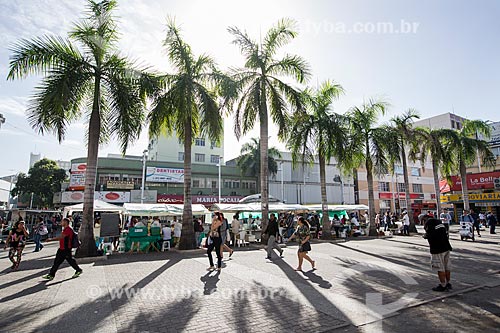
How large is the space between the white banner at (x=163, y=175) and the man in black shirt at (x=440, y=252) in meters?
37.1

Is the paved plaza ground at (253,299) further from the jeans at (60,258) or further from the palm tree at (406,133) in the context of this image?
the palm tree at (406,133)

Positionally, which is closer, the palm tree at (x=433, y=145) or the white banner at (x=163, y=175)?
the palm tree at (x=433, y=145)

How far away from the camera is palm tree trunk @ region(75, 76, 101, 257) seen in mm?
11613

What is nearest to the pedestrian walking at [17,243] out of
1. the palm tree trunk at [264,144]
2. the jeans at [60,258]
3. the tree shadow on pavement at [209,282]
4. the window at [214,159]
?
the jeans at [60,258]

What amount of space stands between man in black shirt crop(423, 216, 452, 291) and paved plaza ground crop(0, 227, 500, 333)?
29 centimetres

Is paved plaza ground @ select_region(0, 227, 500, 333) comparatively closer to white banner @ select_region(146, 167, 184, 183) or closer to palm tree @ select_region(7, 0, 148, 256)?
palm tree @ select_region(7, 0, 148, 256)

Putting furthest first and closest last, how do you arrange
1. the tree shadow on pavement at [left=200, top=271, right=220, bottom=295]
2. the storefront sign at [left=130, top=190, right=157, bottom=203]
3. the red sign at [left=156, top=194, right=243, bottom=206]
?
1. the red sign at [left=156, top=194, right=243, bottom=206]
2. the storefront sign at [left=130, top=190, right=157, bottom=203]
3. the tree shadow on pavement at [left=200, top=271, right=220, bottom=295]

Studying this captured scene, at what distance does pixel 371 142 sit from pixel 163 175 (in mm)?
27727

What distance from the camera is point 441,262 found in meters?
6.66

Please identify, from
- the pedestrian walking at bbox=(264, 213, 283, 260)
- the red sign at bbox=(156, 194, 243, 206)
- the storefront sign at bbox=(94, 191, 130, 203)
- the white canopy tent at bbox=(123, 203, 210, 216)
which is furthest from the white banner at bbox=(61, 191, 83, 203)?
the pedestrian walking at bbox=(264, 213, 283, 260)

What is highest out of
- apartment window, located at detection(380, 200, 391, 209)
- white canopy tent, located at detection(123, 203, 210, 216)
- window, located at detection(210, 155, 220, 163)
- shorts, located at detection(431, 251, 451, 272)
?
window, located at detection(210, 155, 220, 163)

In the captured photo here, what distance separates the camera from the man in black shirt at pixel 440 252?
6.62 m

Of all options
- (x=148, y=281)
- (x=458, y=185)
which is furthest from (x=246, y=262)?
(x=458, y=185)

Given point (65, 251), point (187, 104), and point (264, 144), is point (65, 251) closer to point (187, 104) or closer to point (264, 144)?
point (187, 104)
